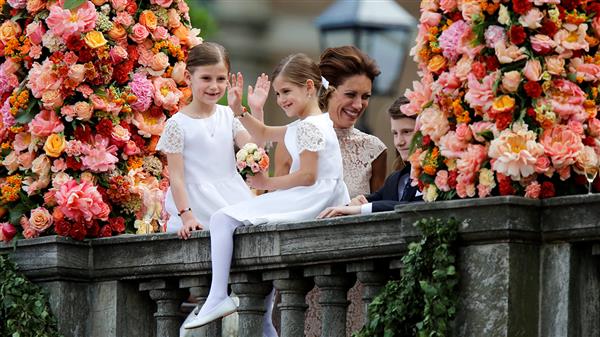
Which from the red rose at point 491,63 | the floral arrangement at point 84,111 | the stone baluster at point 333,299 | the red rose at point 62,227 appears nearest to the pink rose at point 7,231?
the floral arrangement at point 84,111

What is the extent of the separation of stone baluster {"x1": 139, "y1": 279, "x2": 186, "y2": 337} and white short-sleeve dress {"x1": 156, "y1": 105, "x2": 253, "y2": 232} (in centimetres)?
28

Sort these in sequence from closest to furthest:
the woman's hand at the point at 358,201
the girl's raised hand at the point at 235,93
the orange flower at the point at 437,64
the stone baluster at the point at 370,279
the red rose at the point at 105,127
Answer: the orange flower at the point at 437,64
the stone baluster at the point at 370,279
the woman's hand at the point at 358,201
the girl's raised hand at the point at 235,93
the red rose at the point at 105,127

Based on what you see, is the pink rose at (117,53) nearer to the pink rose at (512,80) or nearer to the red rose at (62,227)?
the red rose at (62,227)

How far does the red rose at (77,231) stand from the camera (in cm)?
1009

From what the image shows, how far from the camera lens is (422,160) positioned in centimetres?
834

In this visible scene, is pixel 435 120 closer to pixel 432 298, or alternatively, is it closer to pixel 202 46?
pixel 432 298

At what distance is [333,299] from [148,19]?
2.34 meters

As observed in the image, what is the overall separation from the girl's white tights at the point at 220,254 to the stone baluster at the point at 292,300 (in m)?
0.24

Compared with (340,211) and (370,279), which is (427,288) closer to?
(370,279)

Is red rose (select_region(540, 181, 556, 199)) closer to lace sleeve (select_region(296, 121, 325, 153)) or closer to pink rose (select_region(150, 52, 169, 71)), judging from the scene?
lace sleeve (select_region(296, 121, 325, 153))

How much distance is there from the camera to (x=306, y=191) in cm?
950

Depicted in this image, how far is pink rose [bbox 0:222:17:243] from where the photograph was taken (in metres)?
10.4

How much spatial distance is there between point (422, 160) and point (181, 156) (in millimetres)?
1957

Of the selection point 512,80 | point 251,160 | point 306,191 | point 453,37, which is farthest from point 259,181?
point 512,80
